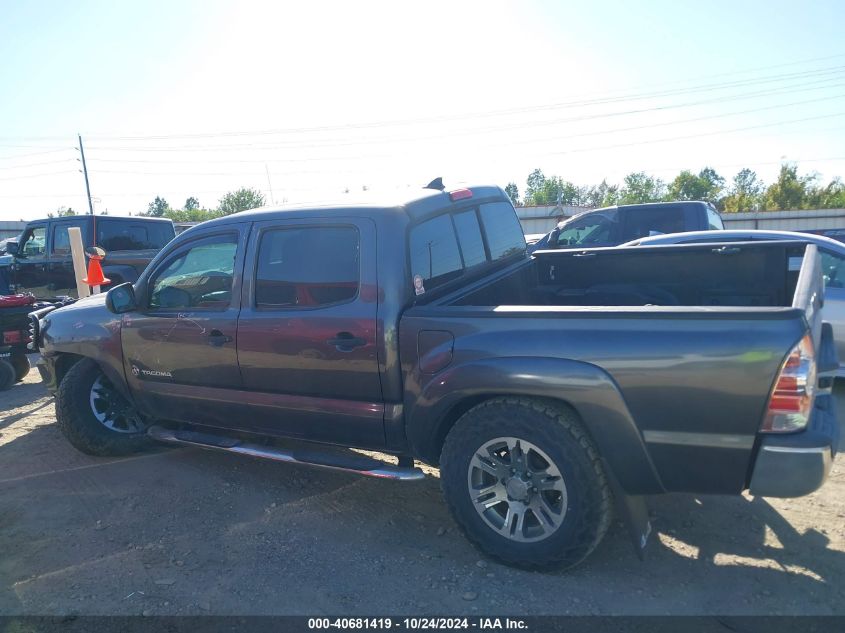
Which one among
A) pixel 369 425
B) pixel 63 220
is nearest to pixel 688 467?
pixel 369 425

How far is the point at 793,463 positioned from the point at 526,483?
3.80ft

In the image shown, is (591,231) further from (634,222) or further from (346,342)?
(346,342)

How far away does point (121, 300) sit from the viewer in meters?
4.26

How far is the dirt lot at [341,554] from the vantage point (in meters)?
2.85

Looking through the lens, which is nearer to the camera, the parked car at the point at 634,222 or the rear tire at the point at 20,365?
the rear tire at the point at 20,365

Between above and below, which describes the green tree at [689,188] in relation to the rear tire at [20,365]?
above

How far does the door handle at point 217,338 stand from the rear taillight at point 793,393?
9.97 ft

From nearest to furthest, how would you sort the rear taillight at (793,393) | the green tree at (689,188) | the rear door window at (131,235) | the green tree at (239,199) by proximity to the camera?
the rear taillight at (793,393) → the rear door window at (131,235) → the green tree at (239,199) → the green tree at (689,188)

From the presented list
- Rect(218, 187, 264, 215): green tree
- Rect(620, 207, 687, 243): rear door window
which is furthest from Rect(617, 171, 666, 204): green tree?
Rect(620, 207, 687, 243): rear door window

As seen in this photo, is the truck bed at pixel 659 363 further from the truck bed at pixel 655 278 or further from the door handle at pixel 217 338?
the door handle at pixel 217 338

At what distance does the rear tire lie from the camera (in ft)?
23.5

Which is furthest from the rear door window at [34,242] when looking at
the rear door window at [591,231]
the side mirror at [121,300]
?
the rear door window at [591,231]

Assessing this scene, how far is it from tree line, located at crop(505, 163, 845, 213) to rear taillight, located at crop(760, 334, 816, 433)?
32.5 meters

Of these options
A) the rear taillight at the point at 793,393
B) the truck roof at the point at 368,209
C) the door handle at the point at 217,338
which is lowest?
the rear taillight at the point at 793,393
